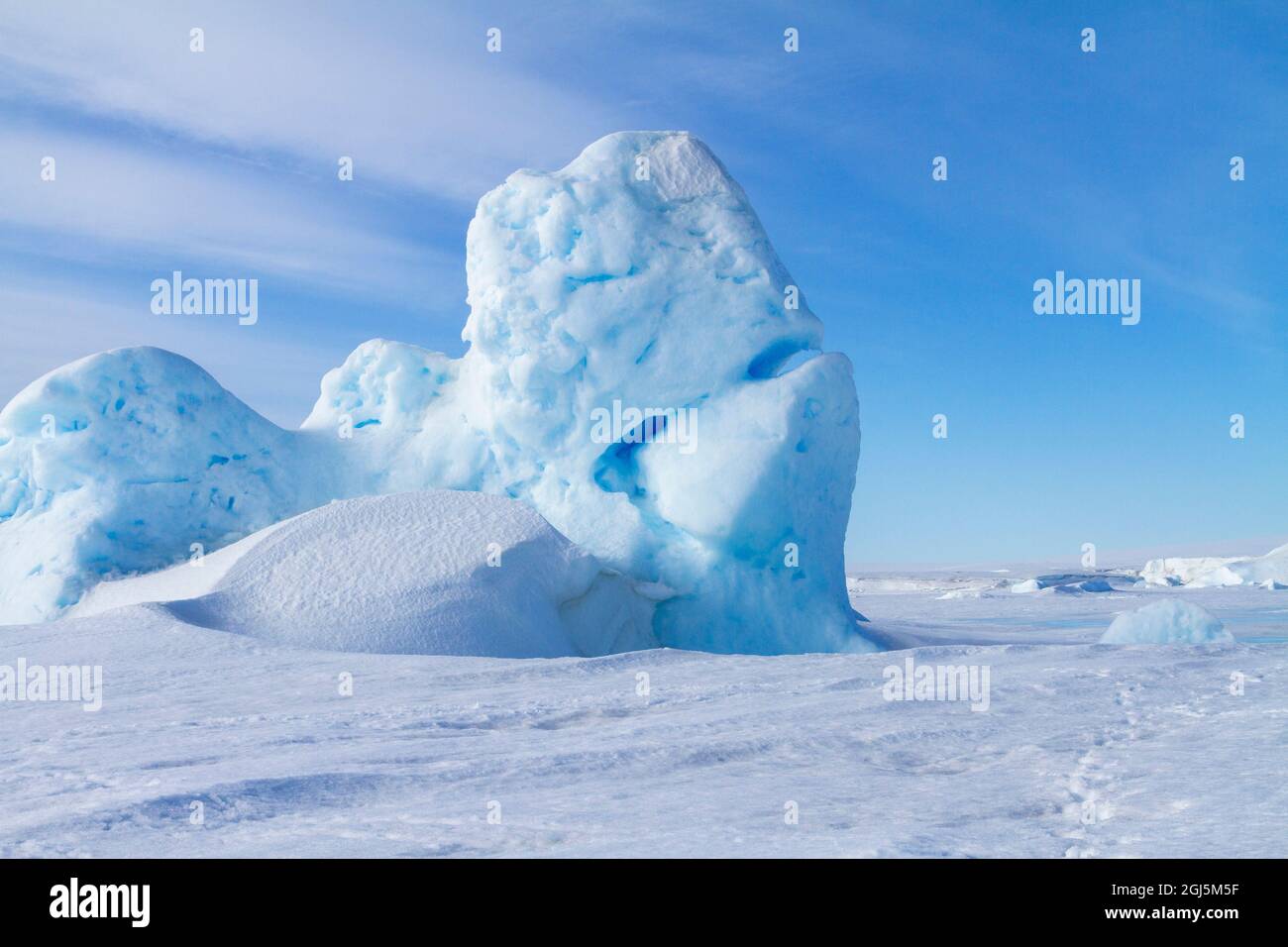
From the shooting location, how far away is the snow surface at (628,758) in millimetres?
3096

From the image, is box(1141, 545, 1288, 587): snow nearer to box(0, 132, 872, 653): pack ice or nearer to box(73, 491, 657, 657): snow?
box(0, 132, 872, 653): pack ice

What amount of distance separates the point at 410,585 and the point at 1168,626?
730cm

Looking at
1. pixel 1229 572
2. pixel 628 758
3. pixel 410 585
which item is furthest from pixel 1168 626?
pixel 1229 572

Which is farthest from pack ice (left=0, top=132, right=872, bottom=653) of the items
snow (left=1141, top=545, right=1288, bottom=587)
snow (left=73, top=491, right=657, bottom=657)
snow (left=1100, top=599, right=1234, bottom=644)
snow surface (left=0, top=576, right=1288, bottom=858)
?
snow (left=1141, top=545, right=1288, bottom=587)

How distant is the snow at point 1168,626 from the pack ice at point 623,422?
2589 millimetres

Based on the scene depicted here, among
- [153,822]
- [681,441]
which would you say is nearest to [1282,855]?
[153,822]

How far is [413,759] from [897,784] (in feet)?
6.14

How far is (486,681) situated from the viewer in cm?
623

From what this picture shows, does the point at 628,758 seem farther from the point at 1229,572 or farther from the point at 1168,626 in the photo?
the point at 1229,572

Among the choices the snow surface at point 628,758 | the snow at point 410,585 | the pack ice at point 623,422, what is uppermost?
the pack ice at point 623,422

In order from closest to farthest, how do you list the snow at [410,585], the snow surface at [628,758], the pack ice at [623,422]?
the snow surface at [628,758] → the snow at [410,585] → the pack ice at [623,422]

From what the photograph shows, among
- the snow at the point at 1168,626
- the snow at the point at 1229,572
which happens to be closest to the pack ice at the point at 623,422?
the snow at the point at 1168,626

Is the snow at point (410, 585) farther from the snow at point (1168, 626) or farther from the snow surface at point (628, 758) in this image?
the snow at point (1168, 626)

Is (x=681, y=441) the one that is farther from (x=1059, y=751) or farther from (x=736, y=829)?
(x=736, y=829)
